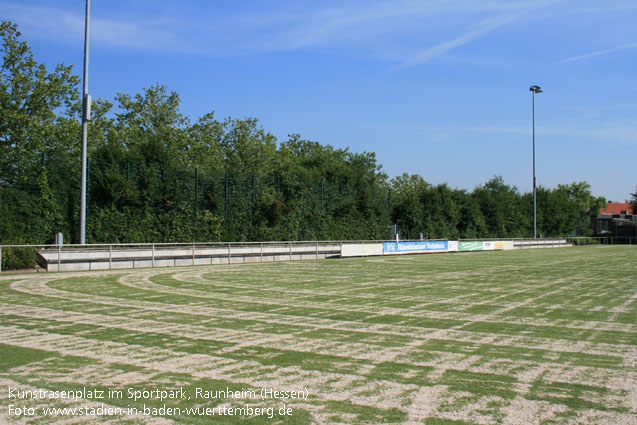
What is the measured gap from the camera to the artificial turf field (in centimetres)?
550

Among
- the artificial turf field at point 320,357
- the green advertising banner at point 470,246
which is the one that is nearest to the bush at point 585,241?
the green advertising banner at point 470,246

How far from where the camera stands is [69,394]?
5.92 m

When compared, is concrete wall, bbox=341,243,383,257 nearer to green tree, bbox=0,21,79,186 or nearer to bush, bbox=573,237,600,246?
green tree, bbox=0,21,79,186

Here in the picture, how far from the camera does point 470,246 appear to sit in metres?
50.9

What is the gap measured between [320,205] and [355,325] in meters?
33.6

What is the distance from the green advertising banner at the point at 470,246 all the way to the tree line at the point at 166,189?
3896 mm

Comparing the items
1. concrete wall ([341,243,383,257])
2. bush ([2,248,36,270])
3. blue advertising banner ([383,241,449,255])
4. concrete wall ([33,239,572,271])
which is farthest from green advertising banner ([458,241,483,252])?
bush ([2,248,36,270])

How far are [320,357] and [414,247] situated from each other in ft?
120

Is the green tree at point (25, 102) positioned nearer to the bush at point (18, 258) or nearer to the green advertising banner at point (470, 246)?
the bush at point (18, 258)

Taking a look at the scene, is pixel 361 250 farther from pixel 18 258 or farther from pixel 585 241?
pixel 585 241

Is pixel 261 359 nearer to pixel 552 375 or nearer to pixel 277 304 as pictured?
pixel 552 375

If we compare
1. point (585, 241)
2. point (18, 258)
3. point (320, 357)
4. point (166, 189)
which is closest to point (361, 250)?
point (166, 189)

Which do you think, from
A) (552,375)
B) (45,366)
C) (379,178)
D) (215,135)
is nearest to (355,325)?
(552,375)

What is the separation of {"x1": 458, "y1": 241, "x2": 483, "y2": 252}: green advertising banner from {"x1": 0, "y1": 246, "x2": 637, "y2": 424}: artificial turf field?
34439 mm
